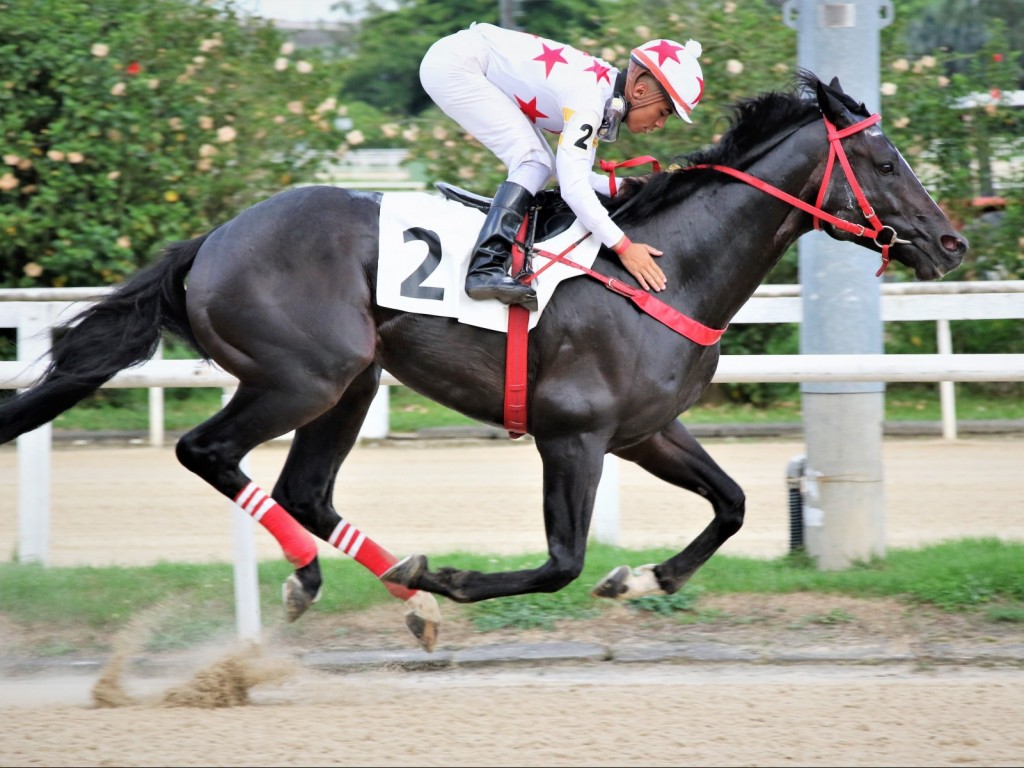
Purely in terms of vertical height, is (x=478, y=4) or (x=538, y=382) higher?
(x=478, y=4)

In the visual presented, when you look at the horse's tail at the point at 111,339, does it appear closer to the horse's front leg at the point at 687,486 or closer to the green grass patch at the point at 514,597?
the green grass patch at the point at 514,597

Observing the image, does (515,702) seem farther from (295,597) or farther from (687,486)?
(687,486)

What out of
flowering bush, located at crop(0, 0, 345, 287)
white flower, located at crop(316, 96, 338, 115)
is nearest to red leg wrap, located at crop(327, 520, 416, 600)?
flowering bush, located at crop(0, 0, 345, 287)

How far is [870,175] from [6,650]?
11.7 feet

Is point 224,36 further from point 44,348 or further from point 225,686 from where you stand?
point 225,686

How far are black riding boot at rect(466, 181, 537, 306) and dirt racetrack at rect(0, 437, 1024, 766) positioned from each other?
1.29 meters

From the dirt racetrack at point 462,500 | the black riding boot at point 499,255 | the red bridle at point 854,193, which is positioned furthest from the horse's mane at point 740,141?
the dirt racetrack at point 462,500

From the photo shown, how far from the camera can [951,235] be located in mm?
4453

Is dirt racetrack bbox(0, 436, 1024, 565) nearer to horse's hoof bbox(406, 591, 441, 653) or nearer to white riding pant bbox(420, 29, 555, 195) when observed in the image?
horse's hoof bbox(406, 591, 441, 653)

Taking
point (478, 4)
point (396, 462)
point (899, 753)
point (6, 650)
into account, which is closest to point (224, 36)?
point (396, 462)

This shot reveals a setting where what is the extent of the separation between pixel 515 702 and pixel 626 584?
27.8 inches

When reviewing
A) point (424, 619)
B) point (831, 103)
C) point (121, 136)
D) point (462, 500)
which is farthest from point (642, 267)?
point (121, 136)

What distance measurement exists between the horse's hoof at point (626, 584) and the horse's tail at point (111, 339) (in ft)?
5.29

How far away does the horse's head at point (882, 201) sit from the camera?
4.47 m
